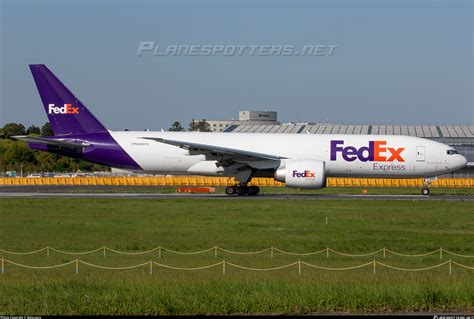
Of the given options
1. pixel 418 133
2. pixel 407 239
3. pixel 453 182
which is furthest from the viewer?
pixel 418 133

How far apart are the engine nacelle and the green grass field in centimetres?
210

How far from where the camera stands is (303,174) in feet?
156

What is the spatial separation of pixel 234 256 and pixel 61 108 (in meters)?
30.5

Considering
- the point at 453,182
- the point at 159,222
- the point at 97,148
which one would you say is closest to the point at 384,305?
the point at 159,222

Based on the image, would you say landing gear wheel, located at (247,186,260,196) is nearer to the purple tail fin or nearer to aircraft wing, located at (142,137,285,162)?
aircraft wing, located at (142,137,285,162)

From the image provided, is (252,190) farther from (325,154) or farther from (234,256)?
(234,256)

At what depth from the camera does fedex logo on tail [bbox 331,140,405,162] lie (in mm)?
50312

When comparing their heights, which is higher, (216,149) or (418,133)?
(418,133)

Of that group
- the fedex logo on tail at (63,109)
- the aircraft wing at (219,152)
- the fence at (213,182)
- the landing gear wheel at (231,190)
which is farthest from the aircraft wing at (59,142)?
the fence at (213,182)

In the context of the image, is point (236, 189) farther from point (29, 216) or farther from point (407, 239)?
point (407, 239)

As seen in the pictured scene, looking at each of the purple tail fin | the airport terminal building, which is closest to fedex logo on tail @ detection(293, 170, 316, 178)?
the purple tail fin

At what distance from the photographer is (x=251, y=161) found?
49.6 meters

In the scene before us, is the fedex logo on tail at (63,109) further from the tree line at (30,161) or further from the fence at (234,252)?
the tree line at (30,161)

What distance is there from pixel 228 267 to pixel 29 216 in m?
16.4
